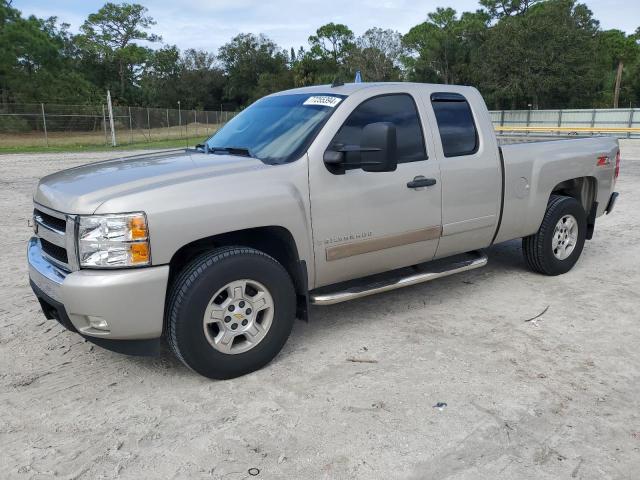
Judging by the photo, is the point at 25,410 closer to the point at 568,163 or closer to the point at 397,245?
the point at 397,245

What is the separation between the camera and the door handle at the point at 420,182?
415 cm

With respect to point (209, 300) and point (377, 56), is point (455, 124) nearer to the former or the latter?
point (209, 300)

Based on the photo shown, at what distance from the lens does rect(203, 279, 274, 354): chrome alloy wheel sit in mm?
3359

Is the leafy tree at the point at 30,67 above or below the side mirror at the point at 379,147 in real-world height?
above

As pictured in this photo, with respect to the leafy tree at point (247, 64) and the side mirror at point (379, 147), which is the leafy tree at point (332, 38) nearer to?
the leafy tree at point (247, 64)

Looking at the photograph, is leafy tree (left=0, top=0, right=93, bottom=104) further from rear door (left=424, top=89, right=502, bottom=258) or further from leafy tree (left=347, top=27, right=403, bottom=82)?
rear door (left=424, top=89, right=502, bottom=258)

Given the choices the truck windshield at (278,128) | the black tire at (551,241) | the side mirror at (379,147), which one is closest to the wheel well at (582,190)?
the black tire at (551,241)

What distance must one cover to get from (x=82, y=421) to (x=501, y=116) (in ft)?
151

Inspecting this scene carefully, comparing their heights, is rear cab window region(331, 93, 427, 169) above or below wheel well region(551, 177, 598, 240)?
above

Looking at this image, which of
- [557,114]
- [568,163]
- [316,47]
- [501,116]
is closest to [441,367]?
[568,163]

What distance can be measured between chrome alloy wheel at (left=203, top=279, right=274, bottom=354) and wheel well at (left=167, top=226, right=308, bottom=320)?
0.31 m

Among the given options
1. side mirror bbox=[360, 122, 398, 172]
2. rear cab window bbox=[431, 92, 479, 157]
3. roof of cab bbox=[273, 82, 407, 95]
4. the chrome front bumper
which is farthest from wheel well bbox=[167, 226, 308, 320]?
rear cab window bbox=[431, 92, 479, 157]

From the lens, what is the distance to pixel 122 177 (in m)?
3.45

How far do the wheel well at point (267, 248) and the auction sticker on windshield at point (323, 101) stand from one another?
1058 mm
